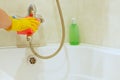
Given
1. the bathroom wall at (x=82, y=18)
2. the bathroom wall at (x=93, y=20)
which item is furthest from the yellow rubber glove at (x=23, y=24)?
the bathroom wall at (x=93, y=20)

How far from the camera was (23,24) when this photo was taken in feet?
3.92

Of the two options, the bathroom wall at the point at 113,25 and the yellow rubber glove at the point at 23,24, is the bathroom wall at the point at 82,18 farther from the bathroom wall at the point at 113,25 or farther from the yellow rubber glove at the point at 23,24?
the yellow rubber glove at the point at 23,24

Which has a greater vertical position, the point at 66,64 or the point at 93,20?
the point at 93,20

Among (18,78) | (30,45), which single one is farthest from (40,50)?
(18,78)

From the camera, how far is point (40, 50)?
1.43 m

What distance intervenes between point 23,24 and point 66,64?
444mm

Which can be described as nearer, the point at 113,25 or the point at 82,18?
the point at 113,25

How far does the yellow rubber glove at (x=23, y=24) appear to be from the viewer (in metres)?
1.15

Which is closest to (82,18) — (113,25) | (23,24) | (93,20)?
(93,20)

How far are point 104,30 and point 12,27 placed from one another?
0.59 metres

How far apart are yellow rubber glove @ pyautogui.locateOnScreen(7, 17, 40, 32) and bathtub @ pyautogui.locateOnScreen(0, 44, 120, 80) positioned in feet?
0.72

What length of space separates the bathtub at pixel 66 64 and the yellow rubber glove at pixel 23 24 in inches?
8.6

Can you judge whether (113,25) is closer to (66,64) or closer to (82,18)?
(82,18)

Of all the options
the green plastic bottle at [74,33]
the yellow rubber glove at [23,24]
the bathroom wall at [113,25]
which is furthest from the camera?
the green plastic bottle at [74,33]
